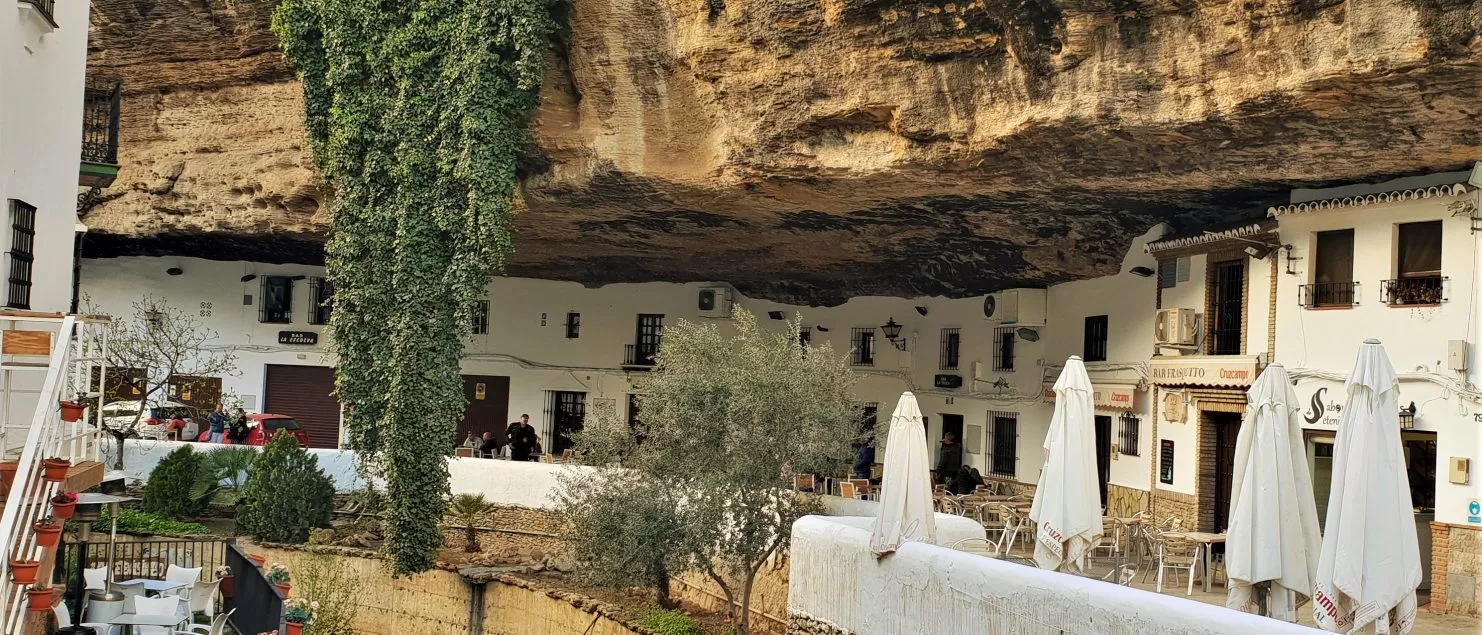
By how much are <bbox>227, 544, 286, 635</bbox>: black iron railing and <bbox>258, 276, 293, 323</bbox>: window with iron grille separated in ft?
54.4

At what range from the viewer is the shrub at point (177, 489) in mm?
21672

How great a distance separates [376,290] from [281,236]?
242 inches

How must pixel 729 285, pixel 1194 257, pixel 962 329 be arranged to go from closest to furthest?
pixel 1194 257
pixel 962 329
pixel 729 285

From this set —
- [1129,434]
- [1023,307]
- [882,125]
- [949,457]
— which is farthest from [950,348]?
[882,125]

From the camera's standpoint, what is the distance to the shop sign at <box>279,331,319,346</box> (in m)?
29.5

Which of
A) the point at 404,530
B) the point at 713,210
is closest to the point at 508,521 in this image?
the point at 404,530

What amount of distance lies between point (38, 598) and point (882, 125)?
36.7 feet

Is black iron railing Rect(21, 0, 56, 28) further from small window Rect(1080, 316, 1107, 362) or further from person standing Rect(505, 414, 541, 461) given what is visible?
small window Rect(1080, 316, 1107, 362)

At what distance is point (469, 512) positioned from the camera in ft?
71.9

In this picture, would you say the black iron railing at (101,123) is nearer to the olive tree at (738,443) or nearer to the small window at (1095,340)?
the olive tree at (738,443)

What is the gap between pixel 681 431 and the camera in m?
16.9

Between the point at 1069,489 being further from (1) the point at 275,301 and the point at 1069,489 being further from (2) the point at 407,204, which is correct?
(1) the point at 275,301

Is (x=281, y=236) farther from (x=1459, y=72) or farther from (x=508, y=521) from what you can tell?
(x=1459, y=72)

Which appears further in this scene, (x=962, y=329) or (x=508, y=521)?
(x=962, y=329)
